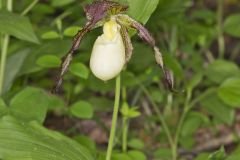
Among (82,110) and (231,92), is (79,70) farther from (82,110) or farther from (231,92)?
(231,92)

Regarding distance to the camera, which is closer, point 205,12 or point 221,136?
point 221,136

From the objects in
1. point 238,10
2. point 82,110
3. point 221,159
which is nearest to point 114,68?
point 221,159

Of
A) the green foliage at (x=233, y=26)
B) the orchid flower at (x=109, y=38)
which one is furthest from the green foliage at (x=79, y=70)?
the green foliage at (x=233, y=26)

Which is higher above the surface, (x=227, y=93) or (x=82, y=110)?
(x=82, y=110)

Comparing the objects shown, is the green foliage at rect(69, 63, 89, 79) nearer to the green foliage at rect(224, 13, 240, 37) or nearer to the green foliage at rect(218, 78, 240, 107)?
the green foliage at rect(218, 78, 240, 107)

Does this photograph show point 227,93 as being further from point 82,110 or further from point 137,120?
point 137,120

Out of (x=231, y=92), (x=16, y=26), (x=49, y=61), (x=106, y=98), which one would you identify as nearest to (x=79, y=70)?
(x=49, y=61)
